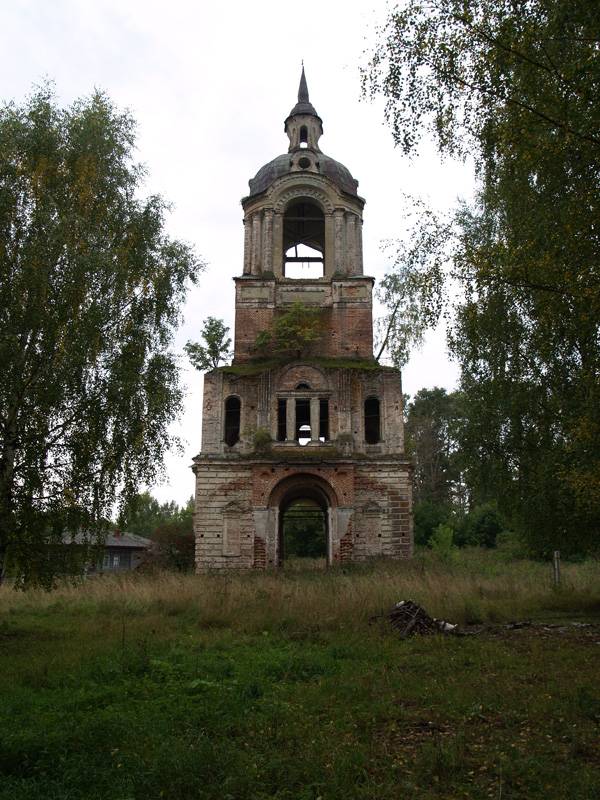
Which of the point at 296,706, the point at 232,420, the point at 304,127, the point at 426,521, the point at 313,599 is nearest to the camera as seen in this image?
the point at 296,706

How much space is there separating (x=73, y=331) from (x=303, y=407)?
15349 mm

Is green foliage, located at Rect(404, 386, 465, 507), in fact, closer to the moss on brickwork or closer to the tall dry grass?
the moss on brickwork

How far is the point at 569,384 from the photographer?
12.2m

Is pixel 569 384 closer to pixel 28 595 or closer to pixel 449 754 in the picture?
pixel 449 754

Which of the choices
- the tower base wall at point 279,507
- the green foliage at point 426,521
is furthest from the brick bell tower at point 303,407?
the green foliage at point 426,521

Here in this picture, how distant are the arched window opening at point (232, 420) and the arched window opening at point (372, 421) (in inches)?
183

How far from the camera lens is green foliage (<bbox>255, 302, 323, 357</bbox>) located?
25.1 meters

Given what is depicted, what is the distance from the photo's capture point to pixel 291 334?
25281mm

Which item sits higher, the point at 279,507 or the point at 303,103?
the point at 303,103

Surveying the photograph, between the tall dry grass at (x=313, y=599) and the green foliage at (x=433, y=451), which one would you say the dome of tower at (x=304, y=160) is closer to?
the tall dry grass at (x=313, y=599)

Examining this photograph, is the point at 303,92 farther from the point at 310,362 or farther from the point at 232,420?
the point at 232,420

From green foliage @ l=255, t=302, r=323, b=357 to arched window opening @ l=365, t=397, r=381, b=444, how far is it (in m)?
3.09

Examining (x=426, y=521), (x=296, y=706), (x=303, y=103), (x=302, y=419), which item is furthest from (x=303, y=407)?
(x=296, y=706)

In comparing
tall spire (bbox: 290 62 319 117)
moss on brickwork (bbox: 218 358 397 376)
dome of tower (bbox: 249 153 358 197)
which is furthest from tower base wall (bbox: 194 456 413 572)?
tall spire (bbox: 290 62 319 117)
